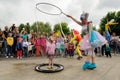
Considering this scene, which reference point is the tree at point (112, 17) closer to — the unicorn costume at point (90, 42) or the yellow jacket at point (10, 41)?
the yellow jacket at point (10, 41)

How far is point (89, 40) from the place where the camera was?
9.56m

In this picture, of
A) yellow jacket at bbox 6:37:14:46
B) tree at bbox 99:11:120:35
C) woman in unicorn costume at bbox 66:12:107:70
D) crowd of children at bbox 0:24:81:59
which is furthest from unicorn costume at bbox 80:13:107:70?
tree at bbox 99:11:120:35

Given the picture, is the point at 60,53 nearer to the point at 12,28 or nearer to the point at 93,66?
the point at 12,28

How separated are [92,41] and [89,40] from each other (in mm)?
161

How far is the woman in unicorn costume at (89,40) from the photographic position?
9.45 meters

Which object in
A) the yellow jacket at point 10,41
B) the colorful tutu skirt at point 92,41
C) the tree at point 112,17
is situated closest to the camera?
the colorful tutu skirt at point 92,41

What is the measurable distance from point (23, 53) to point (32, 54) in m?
1.00

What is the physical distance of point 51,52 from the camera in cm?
1021

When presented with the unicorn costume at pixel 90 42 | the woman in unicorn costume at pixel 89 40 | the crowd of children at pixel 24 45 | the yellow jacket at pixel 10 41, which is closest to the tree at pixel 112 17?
the crowd of children at pixel 24 45

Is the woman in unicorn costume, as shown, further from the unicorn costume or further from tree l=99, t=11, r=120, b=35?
tree l=99, t=11, r=120, b=35

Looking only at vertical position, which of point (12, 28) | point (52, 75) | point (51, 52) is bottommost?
point (52, 75)

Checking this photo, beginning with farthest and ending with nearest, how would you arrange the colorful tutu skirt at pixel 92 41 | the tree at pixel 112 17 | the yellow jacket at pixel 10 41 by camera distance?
the tree at pixel 112 17 < the yellow jacket at pixel 10 41 < the colorful tutu skirt at pixel 92 41

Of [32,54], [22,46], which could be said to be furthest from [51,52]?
[32,54]

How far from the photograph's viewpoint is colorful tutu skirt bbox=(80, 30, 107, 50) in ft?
31.0
